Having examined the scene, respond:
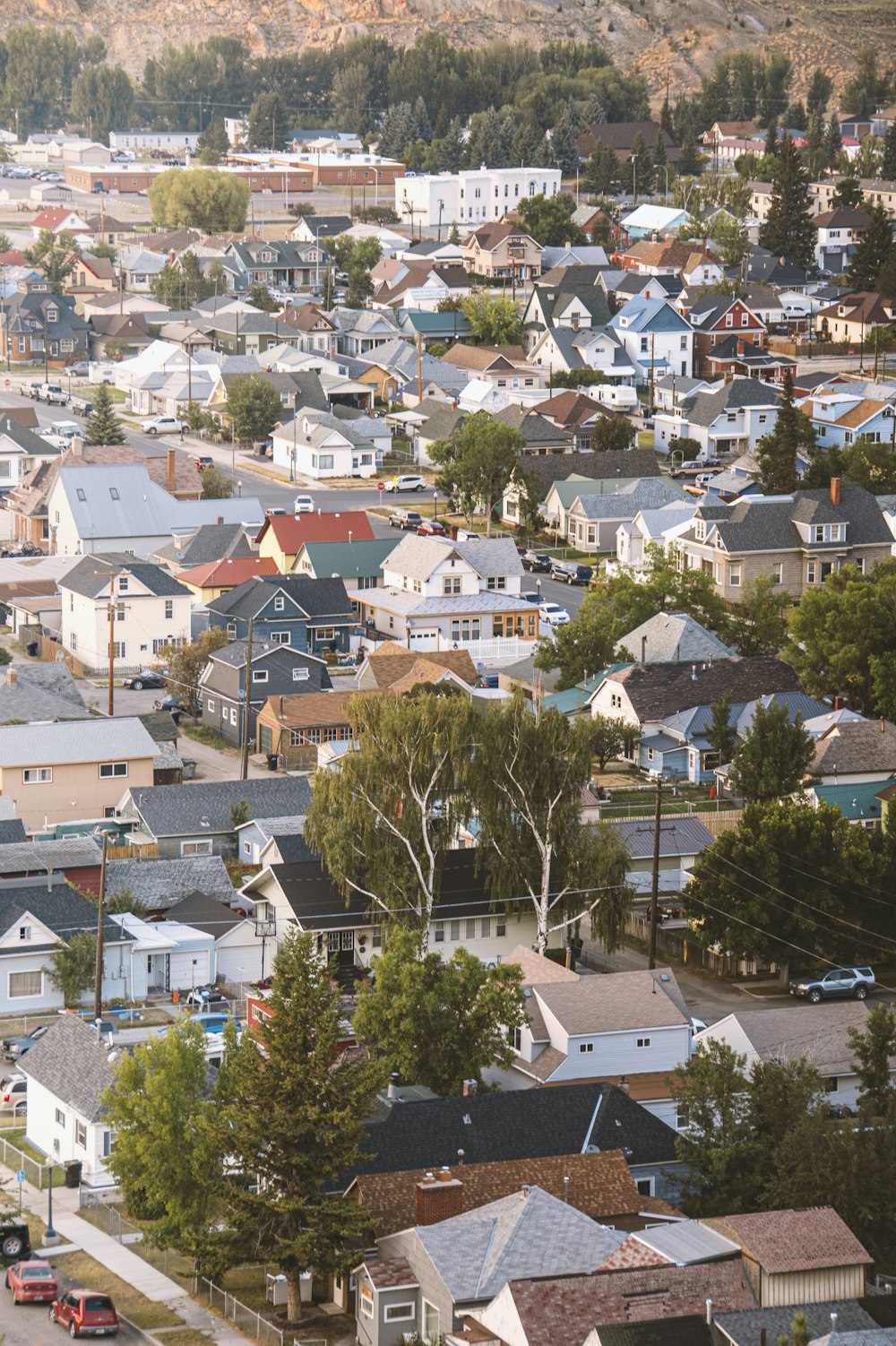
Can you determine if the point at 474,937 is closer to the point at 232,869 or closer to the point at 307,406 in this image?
the point at 232,869

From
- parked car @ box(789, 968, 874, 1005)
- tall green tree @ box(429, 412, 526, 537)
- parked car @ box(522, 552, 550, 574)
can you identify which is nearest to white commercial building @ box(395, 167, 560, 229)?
tall green tree @ box(429, 412, 526, 537)

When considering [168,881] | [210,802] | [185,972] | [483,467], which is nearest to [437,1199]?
[185,972]

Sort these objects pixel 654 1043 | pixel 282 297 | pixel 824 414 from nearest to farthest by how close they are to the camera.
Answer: pixel 654 1043
pixel 824 414
pixel 282 297

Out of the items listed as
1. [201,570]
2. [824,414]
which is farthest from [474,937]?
[824,414]

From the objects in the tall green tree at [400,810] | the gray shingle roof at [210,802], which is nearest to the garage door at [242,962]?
the tall green tree at [400,810]

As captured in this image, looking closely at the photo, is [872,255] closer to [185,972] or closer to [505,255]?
[505,255]

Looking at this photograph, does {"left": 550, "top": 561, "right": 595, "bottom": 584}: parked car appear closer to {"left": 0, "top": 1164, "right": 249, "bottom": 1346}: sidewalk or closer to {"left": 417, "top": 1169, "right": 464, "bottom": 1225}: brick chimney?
{"left": 0, "top": 1164, "right": 249, "bottom": 1346}: sidewalk
